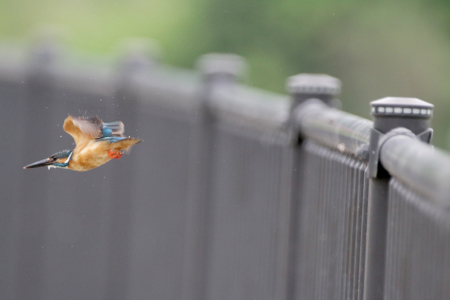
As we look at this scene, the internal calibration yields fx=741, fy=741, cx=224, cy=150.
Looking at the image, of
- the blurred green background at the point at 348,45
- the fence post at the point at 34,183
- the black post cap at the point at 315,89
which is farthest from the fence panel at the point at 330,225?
the blurred green background at the point at 348,45

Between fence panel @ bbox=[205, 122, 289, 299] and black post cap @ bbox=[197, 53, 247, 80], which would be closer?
fence panel @ bbox=[205, 122, 289, 299]

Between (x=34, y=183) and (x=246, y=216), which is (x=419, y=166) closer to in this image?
(x=246, y=216)

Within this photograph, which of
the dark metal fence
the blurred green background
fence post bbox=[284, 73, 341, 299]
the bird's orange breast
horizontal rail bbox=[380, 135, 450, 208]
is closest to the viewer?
the bird's orange breast

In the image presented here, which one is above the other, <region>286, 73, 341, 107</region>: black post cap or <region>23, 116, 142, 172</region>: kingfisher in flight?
<region>286, 73, 341, 107</region>: black post cap

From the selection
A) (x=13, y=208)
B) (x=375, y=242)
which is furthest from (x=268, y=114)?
(x=13, y=208)

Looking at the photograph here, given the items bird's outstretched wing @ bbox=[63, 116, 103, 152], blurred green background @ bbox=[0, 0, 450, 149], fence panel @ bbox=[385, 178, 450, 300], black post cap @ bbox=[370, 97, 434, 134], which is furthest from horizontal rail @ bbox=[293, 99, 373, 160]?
blurred green background @ bbox=[0, 0, 450, 149]

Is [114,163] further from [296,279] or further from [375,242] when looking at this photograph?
[375,242]

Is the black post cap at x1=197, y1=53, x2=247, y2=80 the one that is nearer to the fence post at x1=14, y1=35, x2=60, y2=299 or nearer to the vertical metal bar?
the fence post at x1=14, y1=35, x2=60, y2=299
